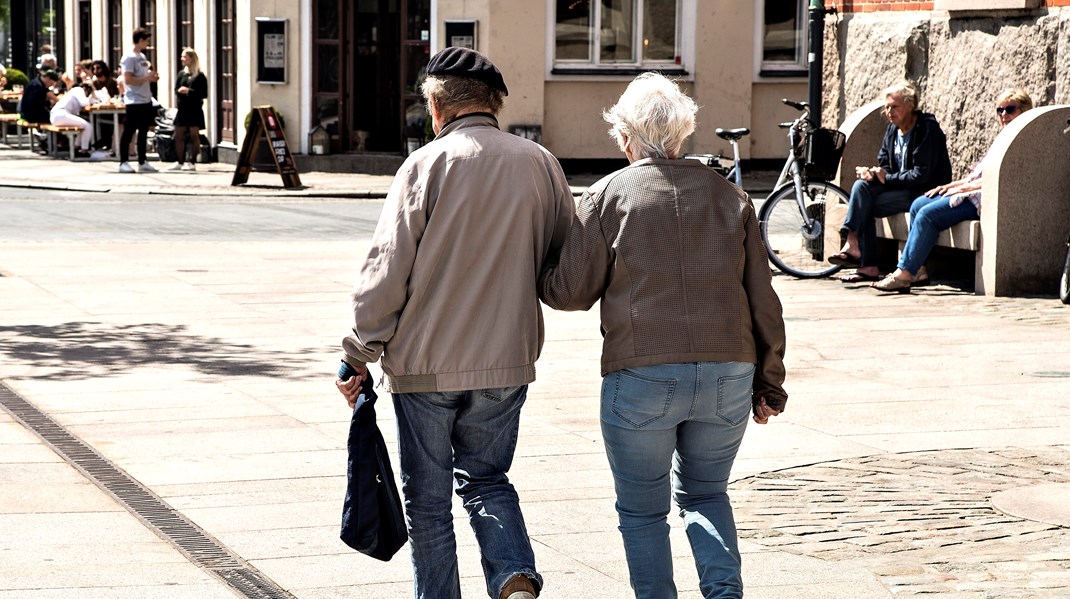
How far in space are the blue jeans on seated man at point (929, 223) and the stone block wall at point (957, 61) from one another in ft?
3.60

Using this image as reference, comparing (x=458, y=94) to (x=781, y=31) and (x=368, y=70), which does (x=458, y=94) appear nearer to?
(x=368, y=70)

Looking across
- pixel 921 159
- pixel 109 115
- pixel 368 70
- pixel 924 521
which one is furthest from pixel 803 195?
pixel 109 115

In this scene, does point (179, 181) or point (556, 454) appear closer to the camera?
point (556, 454)

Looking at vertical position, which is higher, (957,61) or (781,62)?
(781,62)

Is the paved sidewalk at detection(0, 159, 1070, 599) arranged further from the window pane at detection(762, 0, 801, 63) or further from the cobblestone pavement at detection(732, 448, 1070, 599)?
the window pane at detection(762, 0, 801, 63)

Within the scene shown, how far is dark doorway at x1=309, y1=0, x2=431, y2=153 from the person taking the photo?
81.3 feet

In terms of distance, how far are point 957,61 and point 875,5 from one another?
1396 mm

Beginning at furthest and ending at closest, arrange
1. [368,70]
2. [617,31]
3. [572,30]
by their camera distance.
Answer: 1. [368,70]
2. [617,31]
3. [572,30]

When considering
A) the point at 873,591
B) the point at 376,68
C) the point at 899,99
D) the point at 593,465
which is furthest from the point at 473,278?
the point at 376,68

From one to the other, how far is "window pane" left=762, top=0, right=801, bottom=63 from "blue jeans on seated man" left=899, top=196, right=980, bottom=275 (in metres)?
13.6

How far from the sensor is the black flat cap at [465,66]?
4.42 meters

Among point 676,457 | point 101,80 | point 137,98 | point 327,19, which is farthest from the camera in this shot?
point 101,80

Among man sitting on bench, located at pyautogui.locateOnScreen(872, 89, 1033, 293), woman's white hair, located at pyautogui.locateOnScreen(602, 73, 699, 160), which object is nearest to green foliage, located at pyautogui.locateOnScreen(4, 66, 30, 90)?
man sitting on bench, located at pyautogui.locateOnScreen(872, 89, 1033, 293)

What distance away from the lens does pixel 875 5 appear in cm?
1429
